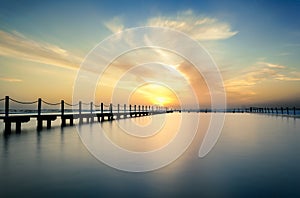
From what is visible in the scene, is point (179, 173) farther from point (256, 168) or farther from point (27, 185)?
point (27, 185)

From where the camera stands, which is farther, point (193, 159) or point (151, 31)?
point (151, 31)

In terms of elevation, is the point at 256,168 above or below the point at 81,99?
below

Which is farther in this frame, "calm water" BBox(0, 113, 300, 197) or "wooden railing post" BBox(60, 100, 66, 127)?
"wooden railing post" BBox(60, 100, 66, 127)

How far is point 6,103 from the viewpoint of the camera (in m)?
9.82

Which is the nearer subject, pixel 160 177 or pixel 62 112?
pixel 160 177

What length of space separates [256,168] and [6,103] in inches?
391

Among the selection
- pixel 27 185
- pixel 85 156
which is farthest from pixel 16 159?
pixel 27 185

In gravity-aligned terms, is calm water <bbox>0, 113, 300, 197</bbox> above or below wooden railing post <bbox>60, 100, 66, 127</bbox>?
below

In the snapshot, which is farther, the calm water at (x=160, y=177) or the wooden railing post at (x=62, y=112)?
the wooden railing post at (x=62, y=112)

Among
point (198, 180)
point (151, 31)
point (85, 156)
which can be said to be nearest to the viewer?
point (198, 180)

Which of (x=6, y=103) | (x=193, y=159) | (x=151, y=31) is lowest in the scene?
(x=193, y=159)

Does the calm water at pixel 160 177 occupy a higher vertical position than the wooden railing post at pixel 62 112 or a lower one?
lower

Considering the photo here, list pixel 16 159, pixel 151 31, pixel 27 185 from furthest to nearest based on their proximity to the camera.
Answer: pixel 151 31, pixel 16 159, pixel 27 185

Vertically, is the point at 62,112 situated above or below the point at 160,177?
above
